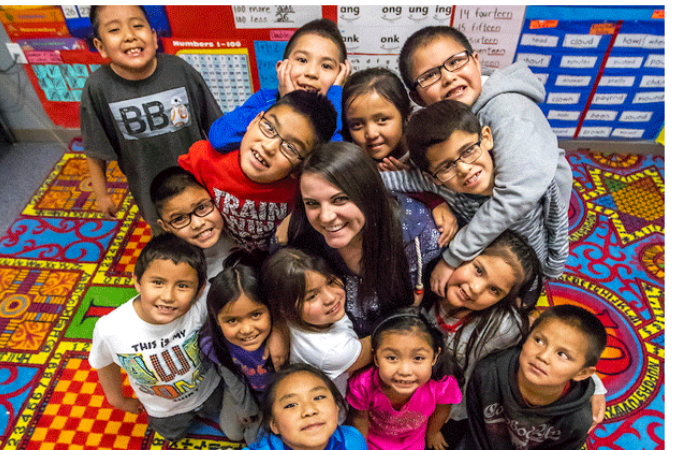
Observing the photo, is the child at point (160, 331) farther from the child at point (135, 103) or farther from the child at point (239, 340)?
the child at point (135, 103)

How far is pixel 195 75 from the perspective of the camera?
1.97 m

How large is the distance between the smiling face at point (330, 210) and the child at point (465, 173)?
0.30m

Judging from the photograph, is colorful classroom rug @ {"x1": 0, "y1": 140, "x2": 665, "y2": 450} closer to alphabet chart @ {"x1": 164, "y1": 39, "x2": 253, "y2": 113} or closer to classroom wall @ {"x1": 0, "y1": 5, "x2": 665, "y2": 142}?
classroom wall @ {"x1": 0, "y1": 5, "x2": 665, "y2": 142}

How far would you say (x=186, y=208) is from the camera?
150cm

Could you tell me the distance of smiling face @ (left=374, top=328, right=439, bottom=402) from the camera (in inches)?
54.7

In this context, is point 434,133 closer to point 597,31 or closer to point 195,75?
point 195,75

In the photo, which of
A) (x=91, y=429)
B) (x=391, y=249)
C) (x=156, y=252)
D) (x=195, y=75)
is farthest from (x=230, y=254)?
(x=91, y=429)

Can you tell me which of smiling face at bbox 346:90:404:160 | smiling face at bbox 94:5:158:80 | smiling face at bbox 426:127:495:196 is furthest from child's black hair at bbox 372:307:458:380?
smiling face at bbox 94:5:158:80

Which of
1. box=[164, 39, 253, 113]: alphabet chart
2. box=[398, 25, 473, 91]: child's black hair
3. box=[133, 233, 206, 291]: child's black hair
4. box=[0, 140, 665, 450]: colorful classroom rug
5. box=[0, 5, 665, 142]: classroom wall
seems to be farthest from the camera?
box=[164, 39, 253, 113]: alphabet chart

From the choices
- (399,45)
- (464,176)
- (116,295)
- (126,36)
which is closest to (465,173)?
(464,176)

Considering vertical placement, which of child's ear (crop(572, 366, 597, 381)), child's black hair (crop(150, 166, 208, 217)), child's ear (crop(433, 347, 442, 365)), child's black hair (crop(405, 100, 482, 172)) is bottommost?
child's ear (crop(433, 347, 442, 365))

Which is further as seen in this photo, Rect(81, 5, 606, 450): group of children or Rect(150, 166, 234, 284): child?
Rect(150, 166, 234, 284): child

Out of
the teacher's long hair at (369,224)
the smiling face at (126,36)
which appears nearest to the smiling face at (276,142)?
the teacher's long hair at (369,224)

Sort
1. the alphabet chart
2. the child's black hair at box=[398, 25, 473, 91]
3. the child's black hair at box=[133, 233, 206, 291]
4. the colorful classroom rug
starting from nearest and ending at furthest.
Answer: the child's black hair at box=[133, 233, 206, 291], the child's black hair at box=[398, 25, 473, 91], the colorful classroom rug, the alphabet chart
